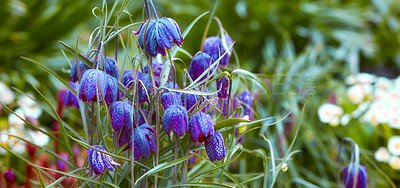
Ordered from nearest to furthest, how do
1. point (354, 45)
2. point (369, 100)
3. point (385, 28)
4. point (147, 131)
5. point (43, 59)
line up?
point (147, 131) < point (369, 100) < point (43, 59) < point (354, 45) < point (385, 28)

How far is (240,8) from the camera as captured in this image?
109 inches

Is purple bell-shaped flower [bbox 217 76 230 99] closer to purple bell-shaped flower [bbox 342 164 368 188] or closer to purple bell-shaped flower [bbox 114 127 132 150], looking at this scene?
purple bell-shaped flower [bbox 114 127 132 150]

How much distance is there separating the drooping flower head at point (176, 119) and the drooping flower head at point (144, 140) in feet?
0.13

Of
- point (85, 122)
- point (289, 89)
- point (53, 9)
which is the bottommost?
point (289, 89)

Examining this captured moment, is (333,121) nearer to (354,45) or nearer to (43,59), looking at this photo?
(354,45)

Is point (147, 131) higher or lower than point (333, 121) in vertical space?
higher

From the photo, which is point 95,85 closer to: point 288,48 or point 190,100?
point 190,100

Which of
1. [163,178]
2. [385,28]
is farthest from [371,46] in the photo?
[163,178]

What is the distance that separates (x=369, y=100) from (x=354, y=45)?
70 cm

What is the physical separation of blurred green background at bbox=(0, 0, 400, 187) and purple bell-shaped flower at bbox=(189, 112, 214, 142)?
864 mm

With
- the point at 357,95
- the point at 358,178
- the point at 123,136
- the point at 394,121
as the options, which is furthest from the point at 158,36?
the point at 357,95

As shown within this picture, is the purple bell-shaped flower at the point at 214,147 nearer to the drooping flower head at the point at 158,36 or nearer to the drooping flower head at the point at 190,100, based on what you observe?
the drooping flower head at the point at 190,100

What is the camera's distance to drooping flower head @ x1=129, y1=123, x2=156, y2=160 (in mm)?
774

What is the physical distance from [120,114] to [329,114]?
131 centimetres
